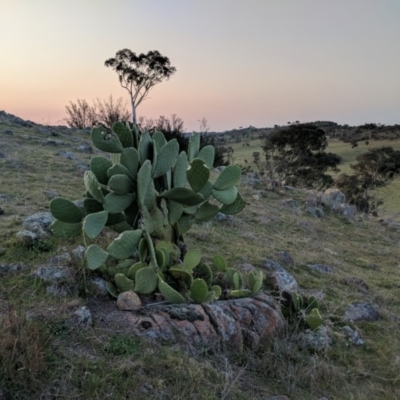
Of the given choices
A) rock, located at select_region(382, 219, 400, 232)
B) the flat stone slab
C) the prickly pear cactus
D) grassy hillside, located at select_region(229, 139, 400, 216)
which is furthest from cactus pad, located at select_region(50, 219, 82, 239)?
grassy hillside, located at select_region(229, 139, 400, 216)

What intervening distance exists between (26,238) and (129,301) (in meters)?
1.39

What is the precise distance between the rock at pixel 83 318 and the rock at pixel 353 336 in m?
2.01

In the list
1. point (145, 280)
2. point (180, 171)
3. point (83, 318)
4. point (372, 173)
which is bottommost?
point (372, 173)

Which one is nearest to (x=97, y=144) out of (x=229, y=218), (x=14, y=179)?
(x=229, y=218)

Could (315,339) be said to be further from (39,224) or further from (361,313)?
(39,224)

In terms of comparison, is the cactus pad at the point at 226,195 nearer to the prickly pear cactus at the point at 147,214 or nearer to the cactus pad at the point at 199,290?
the prickly pear cactus at the point at 147,214

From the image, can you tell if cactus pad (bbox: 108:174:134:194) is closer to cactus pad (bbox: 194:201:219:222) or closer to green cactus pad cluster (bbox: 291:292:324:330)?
cactus pad (bbox: 194:201:219:222)

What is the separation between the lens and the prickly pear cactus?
2.75 meters

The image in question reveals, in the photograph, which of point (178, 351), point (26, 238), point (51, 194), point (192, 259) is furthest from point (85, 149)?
point (178, 351)

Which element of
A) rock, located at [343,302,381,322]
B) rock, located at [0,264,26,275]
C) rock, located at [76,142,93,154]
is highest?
rock, located at [76,142,93,154]

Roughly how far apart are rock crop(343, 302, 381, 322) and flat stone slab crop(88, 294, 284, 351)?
42.2 inches

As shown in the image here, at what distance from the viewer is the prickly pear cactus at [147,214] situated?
2.75 meters

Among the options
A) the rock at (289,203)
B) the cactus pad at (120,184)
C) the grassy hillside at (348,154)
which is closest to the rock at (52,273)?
the cactus pad at (120,184)

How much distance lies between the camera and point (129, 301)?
260 cm
